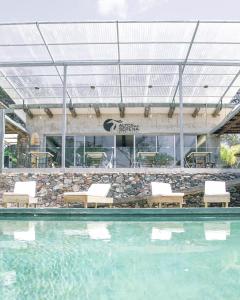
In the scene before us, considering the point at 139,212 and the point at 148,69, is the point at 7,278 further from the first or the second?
the point at 148,69

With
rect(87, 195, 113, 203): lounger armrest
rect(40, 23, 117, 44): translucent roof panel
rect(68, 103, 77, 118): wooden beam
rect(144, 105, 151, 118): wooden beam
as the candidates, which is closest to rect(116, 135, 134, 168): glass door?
rect(144, 105, 151, 118): wooden beam

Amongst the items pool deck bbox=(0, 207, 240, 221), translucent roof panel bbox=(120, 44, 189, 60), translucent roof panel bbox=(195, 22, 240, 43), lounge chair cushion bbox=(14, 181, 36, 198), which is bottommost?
pool deck bbox=(0, 207, 240, 221)

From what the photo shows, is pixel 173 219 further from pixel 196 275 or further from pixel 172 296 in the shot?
pixel 172 296

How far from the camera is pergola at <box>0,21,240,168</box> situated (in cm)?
1137

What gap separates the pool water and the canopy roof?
23.9 ft

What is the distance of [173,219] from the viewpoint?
8742 mm

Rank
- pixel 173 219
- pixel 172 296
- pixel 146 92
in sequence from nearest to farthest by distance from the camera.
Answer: pixel 172 296, pixel 173 219, pixel 146 92

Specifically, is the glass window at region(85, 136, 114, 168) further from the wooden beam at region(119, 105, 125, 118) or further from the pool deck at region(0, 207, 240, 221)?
the pool deck at region(0, 207, 240, 221)

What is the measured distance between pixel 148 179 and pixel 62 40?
16.1 feet

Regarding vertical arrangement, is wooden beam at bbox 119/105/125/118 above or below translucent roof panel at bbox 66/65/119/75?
below

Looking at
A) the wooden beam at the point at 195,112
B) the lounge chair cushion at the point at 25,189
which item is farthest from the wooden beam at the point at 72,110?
the lounge chair cushion at the point at 25,189

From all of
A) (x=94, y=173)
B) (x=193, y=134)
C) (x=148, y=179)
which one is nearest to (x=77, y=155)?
(x=94, y=173)

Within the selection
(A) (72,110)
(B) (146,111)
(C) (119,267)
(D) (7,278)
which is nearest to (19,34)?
(A) (72,110)

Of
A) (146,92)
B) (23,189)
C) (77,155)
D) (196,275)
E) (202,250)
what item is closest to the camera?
(196,275)
